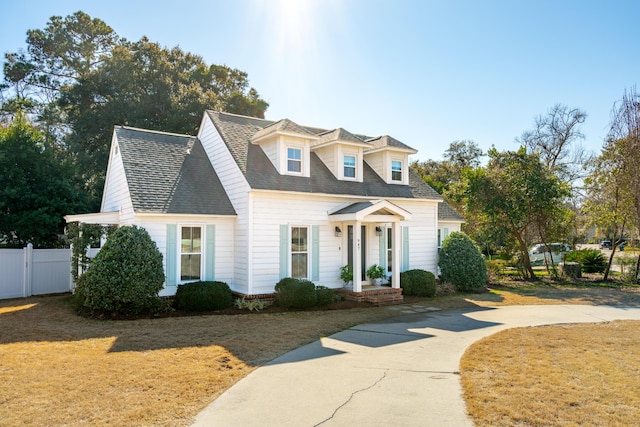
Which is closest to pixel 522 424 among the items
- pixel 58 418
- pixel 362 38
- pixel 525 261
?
pixel 58 418

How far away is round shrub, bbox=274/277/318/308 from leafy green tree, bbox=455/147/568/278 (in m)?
12.3

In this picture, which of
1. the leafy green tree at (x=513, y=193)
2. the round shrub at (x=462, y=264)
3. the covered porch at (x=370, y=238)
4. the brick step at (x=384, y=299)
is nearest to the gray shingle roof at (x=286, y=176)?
the covered porch at (x=370, y=238)

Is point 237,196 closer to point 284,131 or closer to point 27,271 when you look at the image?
Answer: point 284,131

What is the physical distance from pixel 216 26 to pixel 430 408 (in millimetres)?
13905

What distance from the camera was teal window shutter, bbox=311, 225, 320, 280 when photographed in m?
15.7

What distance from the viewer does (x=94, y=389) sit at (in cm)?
630

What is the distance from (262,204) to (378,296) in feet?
17.2

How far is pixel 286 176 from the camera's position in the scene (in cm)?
1587

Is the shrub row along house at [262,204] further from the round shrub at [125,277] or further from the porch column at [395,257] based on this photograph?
the round shrub at [125,277]

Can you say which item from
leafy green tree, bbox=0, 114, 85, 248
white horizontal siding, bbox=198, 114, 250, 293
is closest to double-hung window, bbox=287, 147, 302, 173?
white horizontal siding, bbox=198, 114, 250, 293

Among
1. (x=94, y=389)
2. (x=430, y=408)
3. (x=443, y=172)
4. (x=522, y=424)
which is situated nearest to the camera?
(x=522, y=424)

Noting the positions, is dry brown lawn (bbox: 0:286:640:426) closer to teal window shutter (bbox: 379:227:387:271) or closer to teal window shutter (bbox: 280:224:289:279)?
teal window shutter (bbox: 280:224:289:279)

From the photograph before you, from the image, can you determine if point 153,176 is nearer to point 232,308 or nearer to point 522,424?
point 232,308

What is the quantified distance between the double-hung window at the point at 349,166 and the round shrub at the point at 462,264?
205 inches
